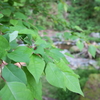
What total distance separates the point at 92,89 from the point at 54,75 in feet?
7.26

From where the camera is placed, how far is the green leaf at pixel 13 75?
384mm

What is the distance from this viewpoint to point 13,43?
0.47 m

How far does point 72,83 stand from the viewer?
45 centimetres

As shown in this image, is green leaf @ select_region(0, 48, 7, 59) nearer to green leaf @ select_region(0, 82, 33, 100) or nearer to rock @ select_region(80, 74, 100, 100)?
green leaf @ select_region(0, 82, 33, 100)

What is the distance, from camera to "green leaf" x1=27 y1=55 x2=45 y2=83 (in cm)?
43

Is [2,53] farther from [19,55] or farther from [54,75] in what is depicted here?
[54,75]

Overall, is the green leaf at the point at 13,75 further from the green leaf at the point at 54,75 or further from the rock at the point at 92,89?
the rock at the point at 92,89

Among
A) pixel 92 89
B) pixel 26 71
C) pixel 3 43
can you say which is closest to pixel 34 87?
pixel 26 71

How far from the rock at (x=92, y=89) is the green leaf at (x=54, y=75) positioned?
2.03 metres

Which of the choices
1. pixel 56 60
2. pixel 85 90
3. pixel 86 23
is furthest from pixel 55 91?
pixel 86 23

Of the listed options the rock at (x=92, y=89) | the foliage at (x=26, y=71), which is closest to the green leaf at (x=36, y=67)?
the foliage at (x=26, y=71)

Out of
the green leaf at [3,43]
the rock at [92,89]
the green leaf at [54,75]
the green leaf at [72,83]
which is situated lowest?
the rock at [92,89]

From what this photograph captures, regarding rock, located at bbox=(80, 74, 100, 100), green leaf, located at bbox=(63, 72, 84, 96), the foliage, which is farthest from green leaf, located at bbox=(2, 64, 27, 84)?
rock, located at bbox=(80, 74, 100, 100)

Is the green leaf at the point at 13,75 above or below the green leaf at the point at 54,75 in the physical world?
above
